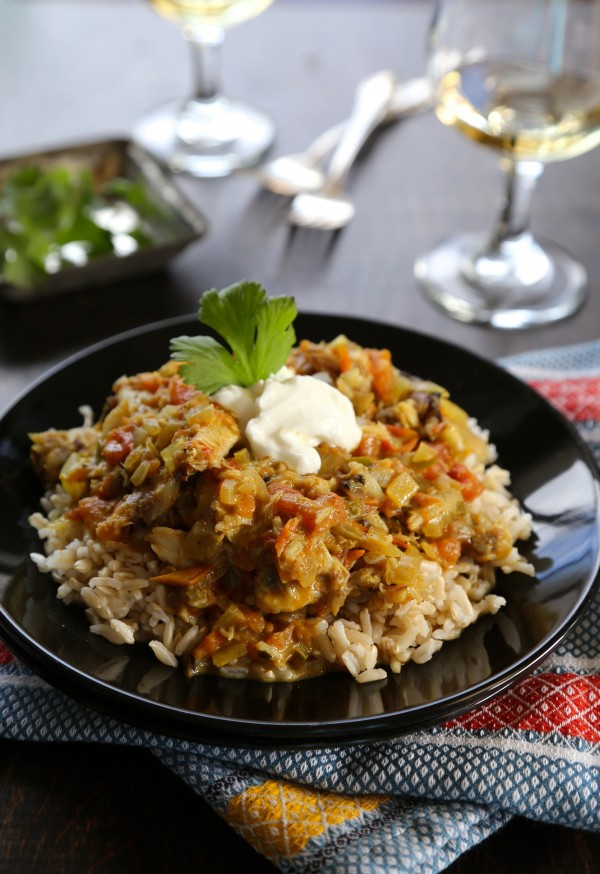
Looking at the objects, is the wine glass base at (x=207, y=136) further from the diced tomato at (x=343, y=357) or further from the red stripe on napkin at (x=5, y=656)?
the red stripe on napkin at (x=5, y=656)

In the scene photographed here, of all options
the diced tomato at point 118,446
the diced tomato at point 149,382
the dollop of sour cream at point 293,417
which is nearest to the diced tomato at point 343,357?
the dollop of sour cream at point 293,417

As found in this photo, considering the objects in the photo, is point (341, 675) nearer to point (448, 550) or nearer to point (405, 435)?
point (448, 550)

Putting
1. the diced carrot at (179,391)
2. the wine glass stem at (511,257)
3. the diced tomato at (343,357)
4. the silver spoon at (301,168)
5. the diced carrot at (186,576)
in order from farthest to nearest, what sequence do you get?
1. the silver spoon at (301,168)
2. the wine glass stem at (511,257)
3. the diced tomato at (343,357)
4. the diced carrot at (179,391)
5. the diced carrot at (186,576)

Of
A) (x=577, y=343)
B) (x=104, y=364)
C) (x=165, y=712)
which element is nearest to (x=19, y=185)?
(x=104, y=364)

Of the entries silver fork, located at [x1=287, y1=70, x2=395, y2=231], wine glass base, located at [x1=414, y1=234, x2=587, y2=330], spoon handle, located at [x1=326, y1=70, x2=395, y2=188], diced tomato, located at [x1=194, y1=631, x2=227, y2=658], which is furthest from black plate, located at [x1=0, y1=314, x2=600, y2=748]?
spoon handle, located at [x1=326, y1=70, x2=395, y2=188]

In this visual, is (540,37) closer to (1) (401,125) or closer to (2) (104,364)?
(1) (401,125)

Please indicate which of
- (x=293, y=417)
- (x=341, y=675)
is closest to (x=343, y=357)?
(x=293, y=417)

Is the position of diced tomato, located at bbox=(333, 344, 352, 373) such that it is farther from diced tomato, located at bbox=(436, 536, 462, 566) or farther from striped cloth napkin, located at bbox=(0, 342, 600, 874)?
striped cloth napkin, located at bbox=(0, 342, 600, 874)
